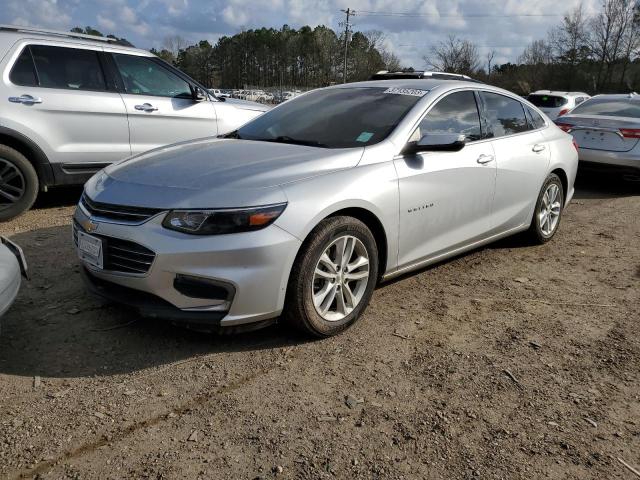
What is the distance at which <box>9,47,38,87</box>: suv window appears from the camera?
5.59m

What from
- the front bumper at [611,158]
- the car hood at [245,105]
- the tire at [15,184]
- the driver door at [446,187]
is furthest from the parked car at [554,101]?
the tire at [15,184]

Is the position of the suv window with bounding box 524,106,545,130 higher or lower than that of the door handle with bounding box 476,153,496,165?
higher

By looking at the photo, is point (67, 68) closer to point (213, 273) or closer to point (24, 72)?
point (24, 72)

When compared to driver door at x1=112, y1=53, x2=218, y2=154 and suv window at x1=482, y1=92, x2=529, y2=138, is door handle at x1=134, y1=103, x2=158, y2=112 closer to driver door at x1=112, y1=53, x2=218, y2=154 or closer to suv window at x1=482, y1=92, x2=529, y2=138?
driver door at x1=112, y1=53, x2=218, y2=154

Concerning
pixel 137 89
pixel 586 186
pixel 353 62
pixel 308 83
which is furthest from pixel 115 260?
pixel 308 83

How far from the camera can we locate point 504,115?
480cm

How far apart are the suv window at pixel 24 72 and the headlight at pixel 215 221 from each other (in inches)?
147

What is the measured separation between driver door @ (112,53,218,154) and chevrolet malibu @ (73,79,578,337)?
93.3 inches

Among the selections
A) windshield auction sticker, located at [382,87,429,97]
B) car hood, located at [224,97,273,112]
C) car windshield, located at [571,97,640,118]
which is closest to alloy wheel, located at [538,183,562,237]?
windshield auction sticker, located at [382,87,429,97]

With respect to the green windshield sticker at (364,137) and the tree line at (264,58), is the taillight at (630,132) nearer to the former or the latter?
the green windshield sticker at (364,137)

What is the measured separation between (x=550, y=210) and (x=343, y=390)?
3.50 meters

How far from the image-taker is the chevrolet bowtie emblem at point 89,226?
3.14 meters

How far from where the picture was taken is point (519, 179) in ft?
15.6

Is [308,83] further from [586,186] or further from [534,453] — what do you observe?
[534,453]
